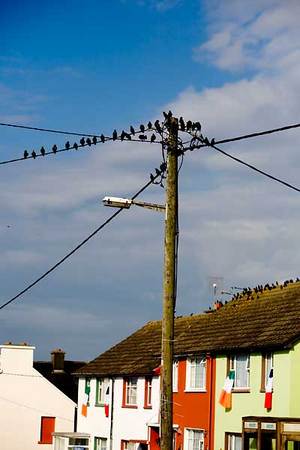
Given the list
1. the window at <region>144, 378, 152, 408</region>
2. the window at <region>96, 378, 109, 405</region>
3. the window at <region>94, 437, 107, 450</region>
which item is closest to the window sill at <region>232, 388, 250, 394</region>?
the window at <region>144, 378, 152, 408</region>

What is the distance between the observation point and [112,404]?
4375 centimetres

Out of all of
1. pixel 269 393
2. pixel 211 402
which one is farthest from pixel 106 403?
pixel 269 393

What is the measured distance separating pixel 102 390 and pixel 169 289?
28.3 m

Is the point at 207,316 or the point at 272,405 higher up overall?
the point at 207,316

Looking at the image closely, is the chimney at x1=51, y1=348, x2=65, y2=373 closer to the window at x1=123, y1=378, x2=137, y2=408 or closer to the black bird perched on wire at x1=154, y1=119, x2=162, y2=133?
the window at x1=123, y1=378, x2=137, y2=408

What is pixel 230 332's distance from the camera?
3588 cm

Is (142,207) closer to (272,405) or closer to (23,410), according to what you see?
(272,405)

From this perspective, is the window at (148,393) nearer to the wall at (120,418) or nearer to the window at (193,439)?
the wall at (120,418)

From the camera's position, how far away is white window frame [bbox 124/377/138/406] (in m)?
41.9

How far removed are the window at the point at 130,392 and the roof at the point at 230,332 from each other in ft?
1.75

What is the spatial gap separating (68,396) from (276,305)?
69.9ft

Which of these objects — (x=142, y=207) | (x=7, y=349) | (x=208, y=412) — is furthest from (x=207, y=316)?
(x=142, y=207)

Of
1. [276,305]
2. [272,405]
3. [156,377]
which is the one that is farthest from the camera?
[156,377]

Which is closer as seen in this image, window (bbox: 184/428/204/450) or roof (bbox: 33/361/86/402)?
window (bbox: 184/428/204/450)
